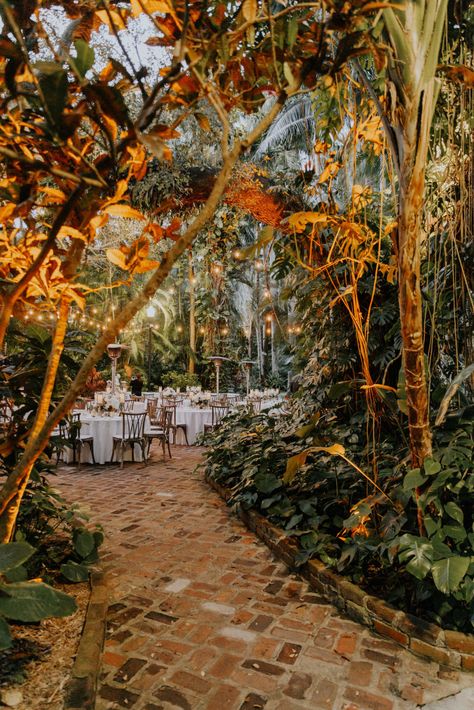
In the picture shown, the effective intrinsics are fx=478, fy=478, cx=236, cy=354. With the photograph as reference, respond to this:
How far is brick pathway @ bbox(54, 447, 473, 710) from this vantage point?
1.98 meters

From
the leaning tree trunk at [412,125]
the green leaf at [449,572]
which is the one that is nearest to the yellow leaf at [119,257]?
the leaning tree trunk at [412,125]

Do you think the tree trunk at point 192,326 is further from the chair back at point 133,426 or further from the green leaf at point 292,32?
the green leaf at point 292,32

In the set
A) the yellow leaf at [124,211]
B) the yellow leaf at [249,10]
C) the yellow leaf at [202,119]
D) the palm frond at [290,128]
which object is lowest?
the yellow leaf at [124,211]

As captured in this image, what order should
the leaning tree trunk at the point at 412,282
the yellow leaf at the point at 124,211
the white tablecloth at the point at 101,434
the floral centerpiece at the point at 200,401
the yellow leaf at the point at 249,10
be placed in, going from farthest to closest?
the floral centerpiece at the point at 200,401, the white tablecloth at the point at 101,434, the leaning tree trunk at the point at 412,282, the yellow leaf at the point at 124,211, the yellow leaf at the point at 249,10

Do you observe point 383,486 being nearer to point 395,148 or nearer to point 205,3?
point 395,148

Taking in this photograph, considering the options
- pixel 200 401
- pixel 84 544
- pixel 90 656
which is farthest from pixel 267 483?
pixel 200 401

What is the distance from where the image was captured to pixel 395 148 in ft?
6.74

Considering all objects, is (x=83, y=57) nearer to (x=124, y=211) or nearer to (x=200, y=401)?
(x=124, y=211)

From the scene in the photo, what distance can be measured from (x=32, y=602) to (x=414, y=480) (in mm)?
1738

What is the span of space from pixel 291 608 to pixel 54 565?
146 cm

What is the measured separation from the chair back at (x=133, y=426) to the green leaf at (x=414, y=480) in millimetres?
5190

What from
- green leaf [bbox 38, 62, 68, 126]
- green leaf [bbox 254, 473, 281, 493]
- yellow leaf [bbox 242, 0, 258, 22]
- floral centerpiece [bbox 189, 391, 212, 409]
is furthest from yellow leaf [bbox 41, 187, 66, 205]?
floral centerpiece [bbox 189, 391, 212, 409]

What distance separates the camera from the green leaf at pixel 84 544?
2.92m

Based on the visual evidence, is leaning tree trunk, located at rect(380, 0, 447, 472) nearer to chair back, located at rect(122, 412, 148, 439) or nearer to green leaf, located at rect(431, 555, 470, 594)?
green leaf, located at rect(431, 555, 470, 594)
